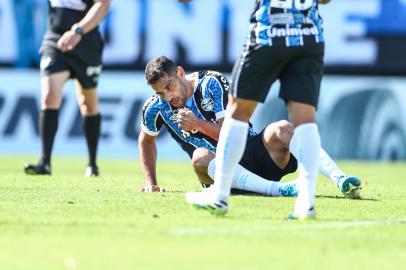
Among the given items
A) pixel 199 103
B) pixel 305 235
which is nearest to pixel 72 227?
pixel 305 235

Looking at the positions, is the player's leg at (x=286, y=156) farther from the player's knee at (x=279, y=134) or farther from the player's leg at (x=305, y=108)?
the player's leg at (x=305, y=108)

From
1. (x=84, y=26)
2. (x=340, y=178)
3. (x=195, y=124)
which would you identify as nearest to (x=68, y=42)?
(x=84, y=26)

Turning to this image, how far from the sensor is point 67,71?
456 inches

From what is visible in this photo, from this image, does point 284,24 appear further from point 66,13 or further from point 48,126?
point 66,13

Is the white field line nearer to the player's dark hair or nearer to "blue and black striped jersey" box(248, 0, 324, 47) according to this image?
"blue and black striped jersey" box(248, 0, 324, 47)

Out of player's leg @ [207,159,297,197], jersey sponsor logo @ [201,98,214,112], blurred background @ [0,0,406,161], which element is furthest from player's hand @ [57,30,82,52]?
blurred background @ [0,0,406,161]

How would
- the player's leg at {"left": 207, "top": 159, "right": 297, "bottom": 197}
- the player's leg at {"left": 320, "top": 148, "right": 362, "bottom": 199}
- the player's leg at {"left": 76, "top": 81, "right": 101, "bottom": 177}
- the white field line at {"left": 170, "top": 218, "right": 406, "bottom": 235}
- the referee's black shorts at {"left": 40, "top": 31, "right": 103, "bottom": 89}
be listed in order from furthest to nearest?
the player's leg at {"left": 76, "top": 81, "right": 101, "bottom": 177} < the referee's black shorts at {"left": 40, "top": 31, "right": 103, "bottom": 89} < the player's leg at {"left": 207, "top": 159, "right": 297, "bottom": 197} < the player's leg at {"left": 320, "top": 148, "right": 362, "bottom": 199} < the white field line at {"left": 170, "top": 218, "right": 406, "bottom": 235}

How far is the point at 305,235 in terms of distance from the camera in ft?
19.4

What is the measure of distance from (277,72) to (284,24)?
0.99 ft

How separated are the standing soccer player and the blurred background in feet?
34.8

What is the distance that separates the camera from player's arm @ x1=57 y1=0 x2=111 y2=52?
33.1 feet

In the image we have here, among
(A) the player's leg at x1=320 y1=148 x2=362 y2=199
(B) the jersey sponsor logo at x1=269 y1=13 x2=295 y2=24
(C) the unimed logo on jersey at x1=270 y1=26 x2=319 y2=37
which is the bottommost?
(A) the player's leg at x1=320 y1=148 x2=362 y2=199

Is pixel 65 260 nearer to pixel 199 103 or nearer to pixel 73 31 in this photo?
pixel 199 103

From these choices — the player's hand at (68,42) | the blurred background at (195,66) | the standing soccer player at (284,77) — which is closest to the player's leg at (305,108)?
the standing soccer player at (284,77)
